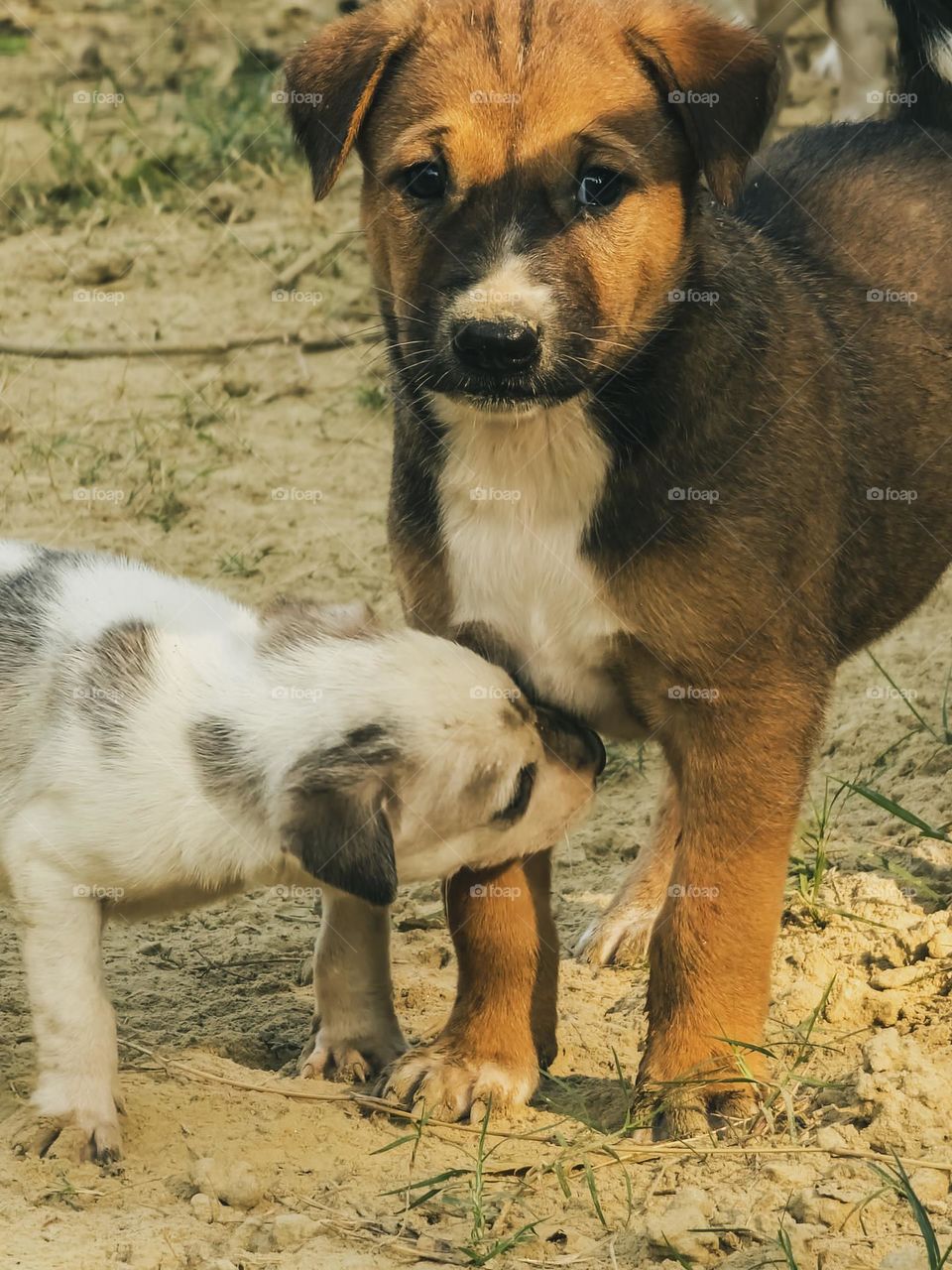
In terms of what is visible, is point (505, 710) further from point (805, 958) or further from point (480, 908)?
point (805, 958)

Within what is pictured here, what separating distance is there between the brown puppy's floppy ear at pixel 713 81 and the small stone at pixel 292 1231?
2.61 meters

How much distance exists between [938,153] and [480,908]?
113 inches

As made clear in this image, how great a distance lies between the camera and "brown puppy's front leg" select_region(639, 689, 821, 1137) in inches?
183

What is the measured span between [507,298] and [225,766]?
1288 mm

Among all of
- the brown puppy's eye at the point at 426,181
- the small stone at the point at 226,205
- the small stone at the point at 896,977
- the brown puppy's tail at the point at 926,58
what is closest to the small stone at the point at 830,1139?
the small stone at the point at 896,977

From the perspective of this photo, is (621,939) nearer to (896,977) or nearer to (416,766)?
(896,977)

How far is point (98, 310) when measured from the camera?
9359 millimetres

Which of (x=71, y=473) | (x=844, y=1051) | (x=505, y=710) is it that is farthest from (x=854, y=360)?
(x=71, y=473)

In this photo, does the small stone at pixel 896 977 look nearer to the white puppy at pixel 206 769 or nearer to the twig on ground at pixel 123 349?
the white puppy at pixel 206 769

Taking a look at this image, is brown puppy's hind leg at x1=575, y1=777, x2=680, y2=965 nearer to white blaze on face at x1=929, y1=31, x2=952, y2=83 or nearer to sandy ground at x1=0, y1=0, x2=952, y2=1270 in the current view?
sandy ground at x1=0, y1=0, x2=952, y2=1270

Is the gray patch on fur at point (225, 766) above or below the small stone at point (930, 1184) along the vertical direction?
above

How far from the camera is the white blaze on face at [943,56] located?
19.9 ft

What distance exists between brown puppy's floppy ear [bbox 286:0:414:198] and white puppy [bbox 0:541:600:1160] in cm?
122

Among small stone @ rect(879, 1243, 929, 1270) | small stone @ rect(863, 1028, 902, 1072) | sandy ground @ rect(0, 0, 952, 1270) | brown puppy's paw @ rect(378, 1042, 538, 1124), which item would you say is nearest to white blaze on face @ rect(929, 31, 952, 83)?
sandy ground @ rect(0, 0, 952, 1270)
